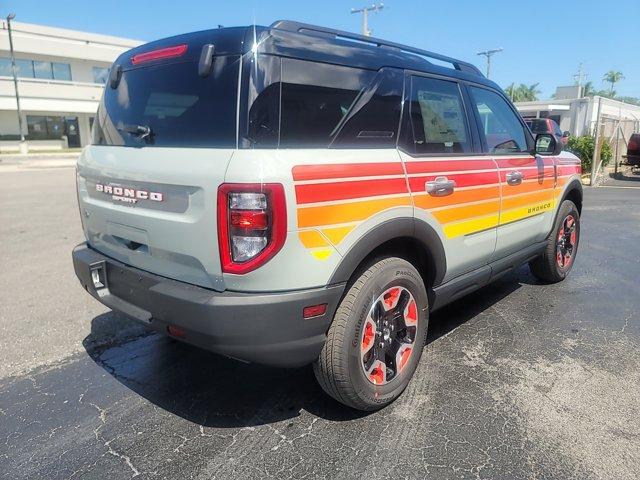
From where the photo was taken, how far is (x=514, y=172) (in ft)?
12.6

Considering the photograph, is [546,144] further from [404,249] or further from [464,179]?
[404,249]

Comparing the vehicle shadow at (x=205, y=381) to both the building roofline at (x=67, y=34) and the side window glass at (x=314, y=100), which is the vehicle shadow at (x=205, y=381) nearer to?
the side window glass at (x=314, y=100)

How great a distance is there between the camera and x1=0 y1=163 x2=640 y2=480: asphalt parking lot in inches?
96.0

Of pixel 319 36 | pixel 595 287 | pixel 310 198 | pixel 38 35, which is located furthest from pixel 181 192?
A: pixel 38 35

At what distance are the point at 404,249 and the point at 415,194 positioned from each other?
1.23ft

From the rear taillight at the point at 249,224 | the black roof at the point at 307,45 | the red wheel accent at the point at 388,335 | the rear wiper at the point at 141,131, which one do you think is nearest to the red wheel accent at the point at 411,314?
the red wheel accent at the point at 388,335

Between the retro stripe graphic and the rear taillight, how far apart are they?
118 mm

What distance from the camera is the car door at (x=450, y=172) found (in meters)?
2.93

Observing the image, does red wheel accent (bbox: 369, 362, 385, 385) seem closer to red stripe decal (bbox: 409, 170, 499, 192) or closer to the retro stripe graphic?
the retro stripe graphic

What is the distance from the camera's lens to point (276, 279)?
2.25 m

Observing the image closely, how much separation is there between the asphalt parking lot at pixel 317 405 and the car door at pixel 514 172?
0.76 metres

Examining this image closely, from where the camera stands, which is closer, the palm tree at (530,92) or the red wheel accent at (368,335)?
the red wheel accent at (368,335)

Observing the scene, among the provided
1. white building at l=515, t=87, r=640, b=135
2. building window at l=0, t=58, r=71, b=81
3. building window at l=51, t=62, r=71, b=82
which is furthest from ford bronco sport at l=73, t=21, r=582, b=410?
building window at l=51, t=62, r=71, b=82

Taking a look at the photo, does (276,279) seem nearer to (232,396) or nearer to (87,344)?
(232,396)
